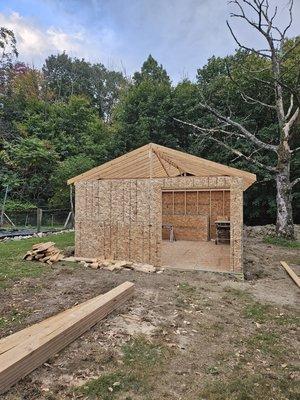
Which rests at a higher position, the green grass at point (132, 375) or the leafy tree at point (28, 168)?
the leafy tree at point (28, 168)

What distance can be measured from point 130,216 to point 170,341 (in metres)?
4.73

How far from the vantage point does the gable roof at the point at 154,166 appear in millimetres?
7613

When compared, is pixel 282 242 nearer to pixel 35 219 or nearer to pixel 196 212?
pixel 196 212

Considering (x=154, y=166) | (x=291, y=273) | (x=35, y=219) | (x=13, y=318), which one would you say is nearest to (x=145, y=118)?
(x=35, y=219)

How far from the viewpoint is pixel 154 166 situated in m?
8.41

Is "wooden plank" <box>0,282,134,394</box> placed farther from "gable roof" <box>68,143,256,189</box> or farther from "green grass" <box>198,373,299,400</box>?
"gable roof" <box>68,143,256,189</box>

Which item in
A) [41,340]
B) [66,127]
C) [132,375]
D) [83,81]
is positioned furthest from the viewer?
[83,81]

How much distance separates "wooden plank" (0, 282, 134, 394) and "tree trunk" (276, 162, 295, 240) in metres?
9.46

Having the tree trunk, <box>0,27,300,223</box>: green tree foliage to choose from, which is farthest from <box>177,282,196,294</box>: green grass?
<box>0,27,300,223</box>: green tree foliage

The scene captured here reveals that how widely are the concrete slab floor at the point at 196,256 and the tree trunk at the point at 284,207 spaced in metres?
2.23

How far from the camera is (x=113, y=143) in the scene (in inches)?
786

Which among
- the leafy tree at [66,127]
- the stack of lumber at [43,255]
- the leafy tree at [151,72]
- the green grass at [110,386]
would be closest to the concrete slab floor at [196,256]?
the stack of lumber at [43,255]

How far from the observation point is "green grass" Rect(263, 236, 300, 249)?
11.4m

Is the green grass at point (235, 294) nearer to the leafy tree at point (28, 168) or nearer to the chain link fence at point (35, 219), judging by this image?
the chain link fence at point (35, 219)
